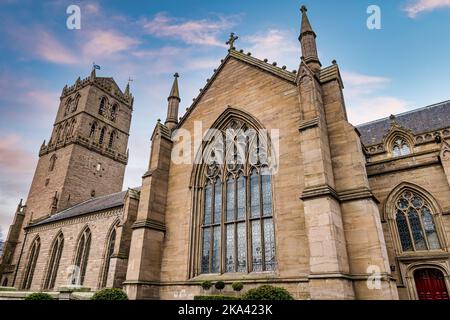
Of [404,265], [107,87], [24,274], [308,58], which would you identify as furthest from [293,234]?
[107,87]

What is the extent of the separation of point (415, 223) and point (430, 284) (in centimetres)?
267

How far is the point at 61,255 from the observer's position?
2516 centimetres

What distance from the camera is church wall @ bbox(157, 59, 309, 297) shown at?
1003cm

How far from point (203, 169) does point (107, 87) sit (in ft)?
112

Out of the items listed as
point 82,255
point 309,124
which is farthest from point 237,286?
point 82,255

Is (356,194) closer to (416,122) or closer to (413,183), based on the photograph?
(413,183)

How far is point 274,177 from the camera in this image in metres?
11.3

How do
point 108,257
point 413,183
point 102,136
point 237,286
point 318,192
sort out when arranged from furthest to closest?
point 102,136
point 108,257
point 413,183
point 237,286
point 318,192

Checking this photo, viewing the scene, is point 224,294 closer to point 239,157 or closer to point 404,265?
point 239,157

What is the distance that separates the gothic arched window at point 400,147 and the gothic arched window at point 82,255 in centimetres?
2418

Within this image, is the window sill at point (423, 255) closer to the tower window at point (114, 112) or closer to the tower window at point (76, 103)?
the tower window at point (114, 112)

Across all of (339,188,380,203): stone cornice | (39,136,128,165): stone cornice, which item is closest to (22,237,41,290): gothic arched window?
(39,136,128,165): stone cornice

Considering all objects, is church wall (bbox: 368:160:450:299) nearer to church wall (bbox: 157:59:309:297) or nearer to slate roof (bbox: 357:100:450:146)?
slate roof (bbox: 357:100:450:146)

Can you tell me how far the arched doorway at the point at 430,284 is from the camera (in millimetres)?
12234
